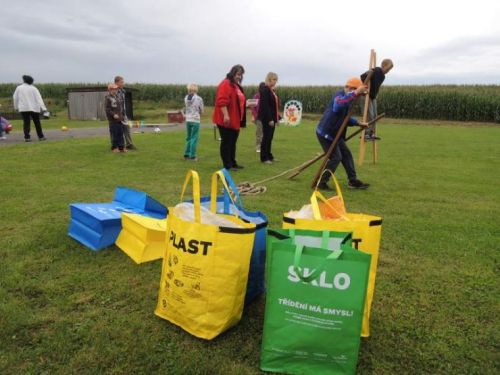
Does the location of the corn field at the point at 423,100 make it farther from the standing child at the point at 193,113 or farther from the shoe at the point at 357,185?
the shoe at the point at 357,185

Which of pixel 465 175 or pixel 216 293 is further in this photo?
pixel 465 175

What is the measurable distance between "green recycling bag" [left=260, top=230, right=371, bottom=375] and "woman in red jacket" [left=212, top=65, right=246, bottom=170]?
582 cm

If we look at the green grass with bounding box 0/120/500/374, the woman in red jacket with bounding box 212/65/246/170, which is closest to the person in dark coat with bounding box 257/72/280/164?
the woman in red jacket with bounding box 212/65/246/170

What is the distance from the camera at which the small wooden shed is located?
26.7 meters

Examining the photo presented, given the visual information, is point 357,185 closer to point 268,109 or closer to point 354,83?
point 354,83

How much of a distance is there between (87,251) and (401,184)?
571 centimetres

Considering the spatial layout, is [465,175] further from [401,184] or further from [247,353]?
[247,353]

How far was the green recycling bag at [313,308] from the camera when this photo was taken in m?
2.13

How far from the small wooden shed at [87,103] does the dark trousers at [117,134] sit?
55.5 feet

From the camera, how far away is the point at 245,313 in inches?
111

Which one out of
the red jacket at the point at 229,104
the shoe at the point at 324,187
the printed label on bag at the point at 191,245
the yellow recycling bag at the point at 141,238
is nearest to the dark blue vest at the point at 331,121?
the shoe at the point at 324,187

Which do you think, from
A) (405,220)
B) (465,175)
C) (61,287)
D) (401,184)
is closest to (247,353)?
(61,287)

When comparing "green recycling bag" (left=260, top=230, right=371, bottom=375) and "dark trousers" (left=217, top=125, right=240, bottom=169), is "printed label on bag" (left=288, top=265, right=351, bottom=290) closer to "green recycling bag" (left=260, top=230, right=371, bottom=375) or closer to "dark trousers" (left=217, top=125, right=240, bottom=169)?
"green recycling bag" (left=260, top=230, right=371, bottom=375)

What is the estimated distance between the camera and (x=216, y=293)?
2.43 metres
